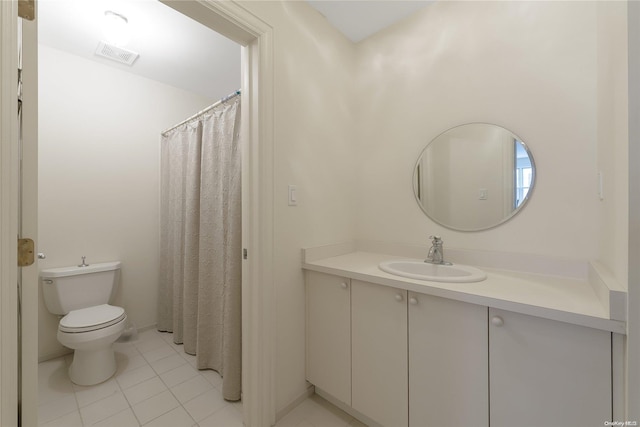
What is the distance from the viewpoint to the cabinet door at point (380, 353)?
115cm

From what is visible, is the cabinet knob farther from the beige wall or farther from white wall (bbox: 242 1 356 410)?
white wall (bbox: 242 1 356 410)

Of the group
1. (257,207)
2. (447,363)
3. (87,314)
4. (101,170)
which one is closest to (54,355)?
(87,314)

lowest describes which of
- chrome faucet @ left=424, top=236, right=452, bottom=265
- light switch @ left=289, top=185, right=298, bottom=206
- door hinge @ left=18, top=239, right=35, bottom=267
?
chrome faucet @ left=424, top=236, right=452, bottom=265

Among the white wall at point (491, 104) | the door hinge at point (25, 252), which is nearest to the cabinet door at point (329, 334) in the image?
the white wall at point (491, 104)

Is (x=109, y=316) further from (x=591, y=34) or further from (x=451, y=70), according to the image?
(x=591, y=34)

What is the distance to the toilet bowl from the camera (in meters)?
1.59

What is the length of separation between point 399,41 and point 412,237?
1331mm

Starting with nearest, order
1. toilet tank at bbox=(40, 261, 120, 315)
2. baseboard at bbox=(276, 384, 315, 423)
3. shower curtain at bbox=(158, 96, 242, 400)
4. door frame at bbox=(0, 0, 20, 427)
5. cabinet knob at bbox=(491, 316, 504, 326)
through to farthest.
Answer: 1. door frame at bbox=(0, 0, 20, 427)
2. cabinet knob at bbox=(491, 316, 504, 326)
3. baseboard at bbox=(276, 384, 315, 423)
4. shower curtain at bbox=(158, 96, 242, 400)
5. toilet tank at bbox=(40, 261, 120, 315)

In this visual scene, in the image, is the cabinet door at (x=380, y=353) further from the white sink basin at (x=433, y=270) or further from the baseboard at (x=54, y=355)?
the baseboard at (x=54, y=355)

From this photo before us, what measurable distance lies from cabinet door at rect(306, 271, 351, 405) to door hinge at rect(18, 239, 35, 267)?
1137 millimetres

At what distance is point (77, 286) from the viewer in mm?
1903

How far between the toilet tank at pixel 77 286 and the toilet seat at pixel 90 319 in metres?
0.08

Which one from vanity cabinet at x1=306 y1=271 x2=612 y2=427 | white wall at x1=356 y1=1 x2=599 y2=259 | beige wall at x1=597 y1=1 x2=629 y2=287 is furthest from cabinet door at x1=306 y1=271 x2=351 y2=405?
beige wall at x1=597 y1=1 x2=629 y2=287

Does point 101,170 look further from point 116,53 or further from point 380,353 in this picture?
point 380,353
